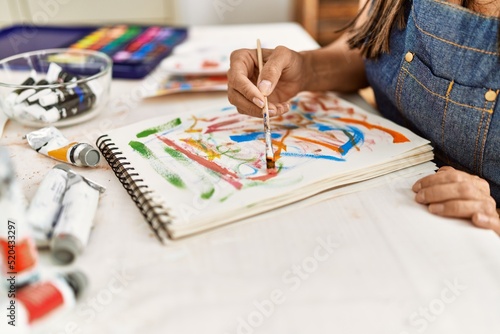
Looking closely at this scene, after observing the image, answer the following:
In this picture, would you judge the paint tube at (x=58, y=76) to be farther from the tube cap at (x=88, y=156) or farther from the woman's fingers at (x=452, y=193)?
the woman's fingers at (x=452, y=193)

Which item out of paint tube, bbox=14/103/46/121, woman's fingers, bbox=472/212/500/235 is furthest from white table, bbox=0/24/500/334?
paint tube, bbox=14/103/46/121

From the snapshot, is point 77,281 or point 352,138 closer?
point 77,281

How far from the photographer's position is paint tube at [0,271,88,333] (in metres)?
0.40

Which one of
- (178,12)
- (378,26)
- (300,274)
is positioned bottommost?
(178,12)

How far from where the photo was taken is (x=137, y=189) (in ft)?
1.92

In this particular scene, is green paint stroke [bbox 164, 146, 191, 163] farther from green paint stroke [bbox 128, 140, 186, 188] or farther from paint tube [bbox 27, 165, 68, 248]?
paint tube [bbox 27, 165, 68, 248]

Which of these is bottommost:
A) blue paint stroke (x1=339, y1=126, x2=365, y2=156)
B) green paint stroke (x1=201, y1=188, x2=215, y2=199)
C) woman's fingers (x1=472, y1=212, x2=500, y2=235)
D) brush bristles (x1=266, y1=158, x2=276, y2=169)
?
woman's fingers (x1=472, y1=212, x2=500, y2=235)

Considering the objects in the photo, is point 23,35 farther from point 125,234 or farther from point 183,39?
point 125,234

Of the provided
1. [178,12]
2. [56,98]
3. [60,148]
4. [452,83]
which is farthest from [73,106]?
[178,12]

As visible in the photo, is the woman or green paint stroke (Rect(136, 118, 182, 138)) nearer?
the woman

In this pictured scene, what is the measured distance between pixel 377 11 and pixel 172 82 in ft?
1.26

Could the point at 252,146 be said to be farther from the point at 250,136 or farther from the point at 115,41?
the point at 115,41

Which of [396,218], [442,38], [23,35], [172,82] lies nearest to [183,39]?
[172,82]

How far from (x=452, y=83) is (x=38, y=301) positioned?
1.78 ft
